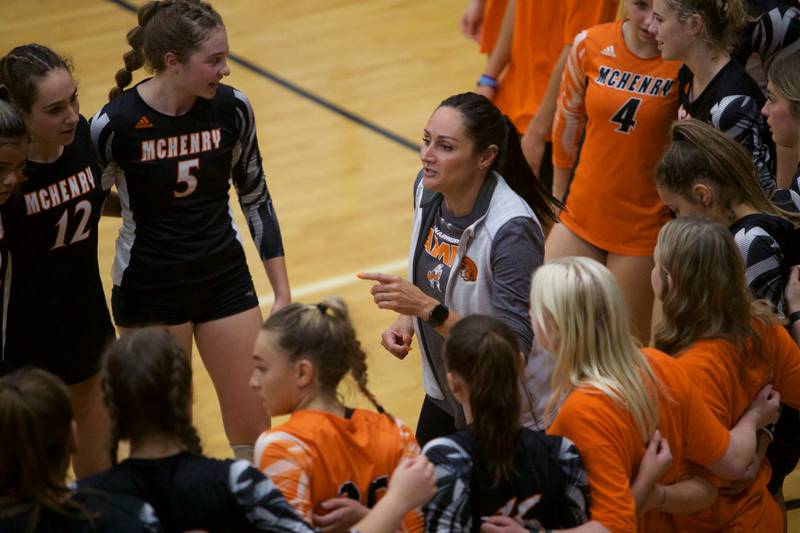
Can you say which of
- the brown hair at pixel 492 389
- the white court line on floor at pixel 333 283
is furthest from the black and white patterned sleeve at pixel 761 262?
the white court line on floor at pixel 333 283

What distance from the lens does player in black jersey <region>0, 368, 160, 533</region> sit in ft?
7.72

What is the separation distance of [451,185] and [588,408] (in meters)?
1.07

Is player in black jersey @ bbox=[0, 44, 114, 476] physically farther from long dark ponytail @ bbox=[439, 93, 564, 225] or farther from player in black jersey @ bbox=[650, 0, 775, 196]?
player in black jersey @ bbox=[650, 0, 775, 196]

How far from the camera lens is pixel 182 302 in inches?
160

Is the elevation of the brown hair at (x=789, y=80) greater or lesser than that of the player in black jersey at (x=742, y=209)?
greater

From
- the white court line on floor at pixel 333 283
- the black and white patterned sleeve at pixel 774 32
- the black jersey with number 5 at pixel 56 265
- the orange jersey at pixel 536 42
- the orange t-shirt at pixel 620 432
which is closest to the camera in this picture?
the orange t-shirt at pixel 620 432

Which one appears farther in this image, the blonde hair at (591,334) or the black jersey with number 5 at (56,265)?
the black jersey with number 5 at (56,265)

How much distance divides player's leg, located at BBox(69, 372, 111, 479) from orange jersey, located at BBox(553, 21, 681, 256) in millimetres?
1892

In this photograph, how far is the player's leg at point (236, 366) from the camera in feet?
13.5

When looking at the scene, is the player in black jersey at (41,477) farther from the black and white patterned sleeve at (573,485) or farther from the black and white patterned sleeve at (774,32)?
the black and white patterned sleeve at (774,32)

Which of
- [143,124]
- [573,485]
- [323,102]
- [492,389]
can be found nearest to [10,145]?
[143,124]

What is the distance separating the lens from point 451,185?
3.63m

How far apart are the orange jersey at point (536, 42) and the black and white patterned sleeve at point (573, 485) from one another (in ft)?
10.0

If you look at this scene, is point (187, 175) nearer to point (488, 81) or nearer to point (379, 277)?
point (379, 277)
